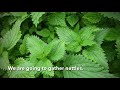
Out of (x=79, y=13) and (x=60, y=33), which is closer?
(x=60, y=33)

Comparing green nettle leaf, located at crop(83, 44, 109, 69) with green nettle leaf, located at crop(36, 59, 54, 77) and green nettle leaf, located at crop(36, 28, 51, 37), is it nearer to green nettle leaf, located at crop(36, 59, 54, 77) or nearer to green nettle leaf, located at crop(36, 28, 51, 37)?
green nettle leaf, located at crop(36, 59, 54, 77)

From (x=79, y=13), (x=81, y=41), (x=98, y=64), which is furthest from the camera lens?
(x=79, y=13)

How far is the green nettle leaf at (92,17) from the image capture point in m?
1.55

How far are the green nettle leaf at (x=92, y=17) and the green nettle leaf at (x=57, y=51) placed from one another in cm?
35

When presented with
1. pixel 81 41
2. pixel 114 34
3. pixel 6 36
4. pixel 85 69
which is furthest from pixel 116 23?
pixel 6 36

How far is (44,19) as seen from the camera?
1.61m

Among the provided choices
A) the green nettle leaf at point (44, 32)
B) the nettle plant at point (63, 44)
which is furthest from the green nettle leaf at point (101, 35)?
the green nettle leaf at point (44, 32)

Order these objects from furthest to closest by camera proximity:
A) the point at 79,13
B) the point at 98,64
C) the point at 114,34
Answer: the point at 79,13 → the point at 114,34 → the point at 98,64

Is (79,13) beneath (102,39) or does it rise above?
above

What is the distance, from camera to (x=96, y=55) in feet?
4.36

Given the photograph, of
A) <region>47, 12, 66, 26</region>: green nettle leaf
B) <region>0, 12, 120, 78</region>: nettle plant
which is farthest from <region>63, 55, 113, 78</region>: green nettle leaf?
<region>47, 12, 66, 26</region>: green nettle leaf
